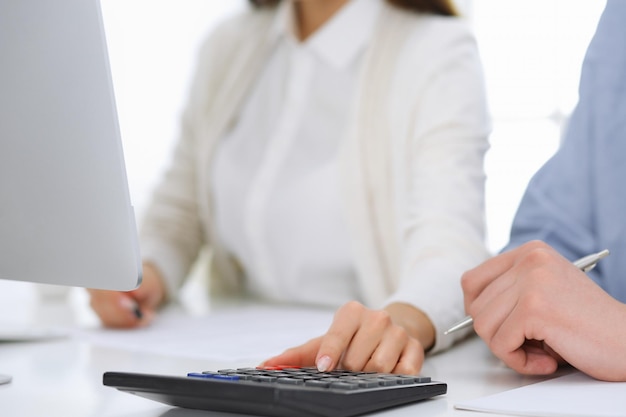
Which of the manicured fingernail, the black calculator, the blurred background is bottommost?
the blurred background

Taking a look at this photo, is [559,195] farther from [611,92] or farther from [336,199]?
[336,199]

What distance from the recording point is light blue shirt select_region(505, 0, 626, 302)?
2.59 ft

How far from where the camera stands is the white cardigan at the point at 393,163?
37.9 inches

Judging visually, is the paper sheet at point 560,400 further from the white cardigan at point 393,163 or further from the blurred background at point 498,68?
the blurred background at point 498,68

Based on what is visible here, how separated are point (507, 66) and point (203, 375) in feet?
11.0

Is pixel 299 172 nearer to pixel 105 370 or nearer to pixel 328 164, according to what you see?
pixel 328 164

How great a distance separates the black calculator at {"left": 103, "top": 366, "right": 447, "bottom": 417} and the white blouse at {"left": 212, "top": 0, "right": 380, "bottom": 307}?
70cm

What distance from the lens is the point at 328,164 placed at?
1.25 meters

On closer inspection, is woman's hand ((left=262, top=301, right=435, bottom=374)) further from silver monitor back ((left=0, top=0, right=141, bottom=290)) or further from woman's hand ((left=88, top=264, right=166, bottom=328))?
woman's hand ((left=88, top=264, right=166, bottom=328))

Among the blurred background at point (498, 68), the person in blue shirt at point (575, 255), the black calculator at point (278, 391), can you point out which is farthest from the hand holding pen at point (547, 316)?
the blurred background at point (498, 68)

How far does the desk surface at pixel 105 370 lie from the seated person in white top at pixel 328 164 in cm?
12

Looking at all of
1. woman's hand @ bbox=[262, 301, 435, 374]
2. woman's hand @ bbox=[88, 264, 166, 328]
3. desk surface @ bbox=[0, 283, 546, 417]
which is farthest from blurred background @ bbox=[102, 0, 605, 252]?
woman's hand @ bbox=[262, 301, 435, 374]

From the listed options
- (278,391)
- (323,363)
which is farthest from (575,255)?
(278,391)

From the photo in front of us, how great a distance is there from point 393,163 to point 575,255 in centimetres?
41
